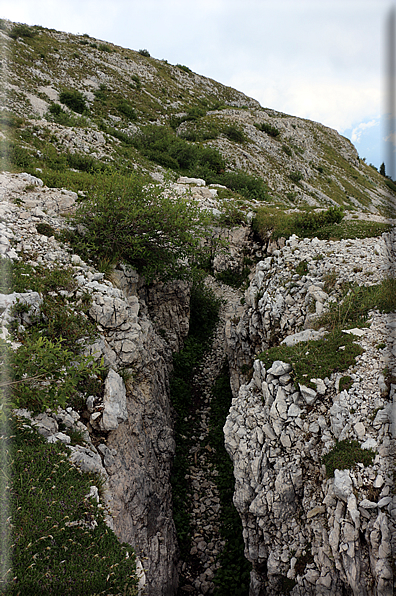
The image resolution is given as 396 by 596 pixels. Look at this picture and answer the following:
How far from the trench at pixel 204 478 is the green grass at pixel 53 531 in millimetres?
5427

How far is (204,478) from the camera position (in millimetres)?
12289

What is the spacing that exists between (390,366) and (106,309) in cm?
855

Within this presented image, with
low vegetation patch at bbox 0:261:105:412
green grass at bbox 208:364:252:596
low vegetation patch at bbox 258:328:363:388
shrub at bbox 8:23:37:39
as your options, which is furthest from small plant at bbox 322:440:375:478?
shrub at bbox 8:23:37:39

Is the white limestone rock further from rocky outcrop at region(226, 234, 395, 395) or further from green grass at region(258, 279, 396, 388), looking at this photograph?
rocky outcrop at region(226, 234, 395, 395)

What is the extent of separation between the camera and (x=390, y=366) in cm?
679

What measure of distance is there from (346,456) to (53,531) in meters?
5.74

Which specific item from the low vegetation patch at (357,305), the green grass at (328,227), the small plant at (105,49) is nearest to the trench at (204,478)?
the low vegetation patch at (357,305)

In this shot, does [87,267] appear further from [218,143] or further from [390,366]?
[218,143]

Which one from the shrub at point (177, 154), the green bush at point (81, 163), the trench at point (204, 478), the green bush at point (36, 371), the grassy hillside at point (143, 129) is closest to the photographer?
the green bush at point (36, 371)

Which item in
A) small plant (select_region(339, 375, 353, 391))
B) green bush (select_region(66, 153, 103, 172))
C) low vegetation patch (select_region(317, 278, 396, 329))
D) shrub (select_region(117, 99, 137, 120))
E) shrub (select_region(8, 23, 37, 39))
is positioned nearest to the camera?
small plant (select_region(339, 375, 353, 391))

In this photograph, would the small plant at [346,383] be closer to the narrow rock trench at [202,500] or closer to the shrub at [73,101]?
the narrow rock trench at [202,500]

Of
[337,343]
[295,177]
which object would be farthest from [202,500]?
[295,177]

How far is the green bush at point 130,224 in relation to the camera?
12.3 meters

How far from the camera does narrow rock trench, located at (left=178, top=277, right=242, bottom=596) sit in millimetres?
9602
